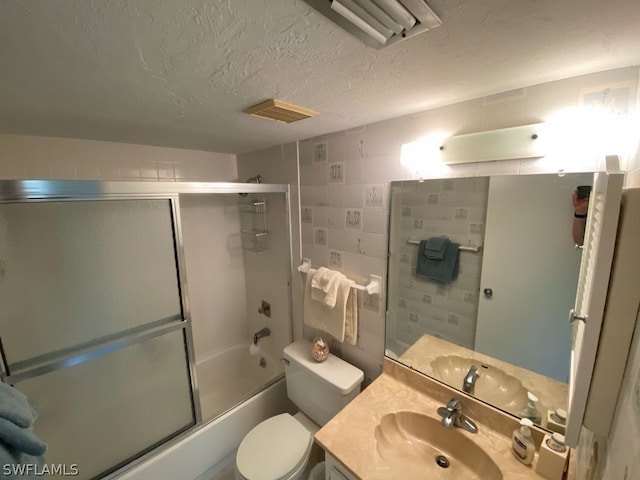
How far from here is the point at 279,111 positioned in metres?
1.05

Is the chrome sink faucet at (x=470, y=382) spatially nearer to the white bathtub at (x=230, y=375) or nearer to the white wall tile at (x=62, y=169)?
the white bathtub at (x=230, y=375)

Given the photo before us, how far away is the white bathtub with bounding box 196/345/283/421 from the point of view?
2.20m

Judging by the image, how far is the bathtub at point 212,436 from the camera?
4.42 ft

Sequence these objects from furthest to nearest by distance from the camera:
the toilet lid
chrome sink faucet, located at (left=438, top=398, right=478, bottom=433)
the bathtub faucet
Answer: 1. the bathtub faucet
2. the toilet lid
3. chrome sink faucet, located at (left=438, top=398, right=478, bottom=433)

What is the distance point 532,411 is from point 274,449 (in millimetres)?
1210

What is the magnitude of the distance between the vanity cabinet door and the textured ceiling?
139 cm

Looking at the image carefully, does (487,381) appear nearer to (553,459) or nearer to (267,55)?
(553,459)

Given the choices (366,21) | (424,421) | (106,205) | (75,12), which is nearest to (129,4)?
(75,12)

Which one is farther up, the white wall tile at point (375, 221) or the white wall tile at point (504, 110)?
the white wall tile at point (504, 110)

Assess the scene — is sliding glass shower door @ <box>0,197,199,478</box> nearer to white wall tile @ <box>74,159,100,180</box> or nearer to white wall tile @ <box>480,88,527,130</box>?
white wall tile @ <box>74,159,100,180</box>

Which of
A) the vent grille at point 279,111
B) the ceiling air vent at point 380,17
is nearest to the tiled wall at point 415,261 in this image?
the vent grille at point 279,111

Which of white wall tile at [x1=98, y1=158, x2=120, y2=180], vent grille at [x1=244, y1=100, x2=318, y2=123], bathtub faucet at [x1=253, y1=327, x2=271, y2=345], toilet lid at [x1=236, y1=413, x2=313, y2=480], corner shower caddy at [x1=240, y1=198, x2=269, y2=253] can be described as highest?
vent grille at [x1=244, y1=100, x2=318, y2=123]

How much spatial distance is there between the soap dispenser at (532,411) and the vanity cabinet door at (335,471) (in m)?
0.71

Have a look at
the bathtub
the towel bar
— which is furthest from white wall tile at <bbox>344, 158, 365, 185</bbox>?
the bathtub
